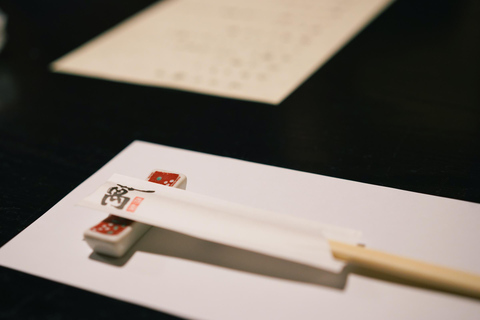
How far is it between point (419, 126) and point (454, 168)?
0.55 ft

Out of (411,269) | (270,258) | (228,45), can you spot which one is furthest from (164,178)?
(228,45)

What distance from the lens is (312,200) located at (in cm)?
69

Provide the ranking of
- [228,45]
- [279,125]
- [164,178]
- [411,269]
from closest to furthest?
1. [411,269]
2. [164,178]
3. [279,125]
4. [228,45]

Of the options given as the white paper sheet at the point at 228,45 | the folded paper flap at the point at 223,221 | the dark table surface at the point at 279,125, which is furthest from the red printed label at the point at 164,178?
the white paper sheet at the point at 228,45

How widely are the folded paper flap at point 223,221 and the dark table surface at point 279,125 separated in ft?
0.39

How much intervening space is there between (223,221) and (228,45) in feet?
3.01

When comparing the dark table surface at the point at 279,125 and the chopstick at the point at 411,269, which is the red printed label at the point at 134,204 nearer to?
the dark table surface at the point at 279,125

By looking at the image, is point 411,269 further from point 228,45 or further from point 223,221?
point 228,45

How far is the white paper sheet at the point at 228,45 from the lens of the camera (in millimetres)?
1170

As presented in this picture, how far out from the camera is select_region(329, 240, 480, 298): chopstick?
49 cm

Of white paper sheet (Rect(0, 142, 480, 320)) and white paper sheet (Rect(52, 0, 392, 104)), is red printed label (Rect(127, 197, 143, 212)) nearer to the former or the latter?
white paper sheet (Rect(0, 142, 480, 320))

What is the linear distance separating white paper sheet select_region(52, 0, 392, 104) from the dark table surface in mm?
52

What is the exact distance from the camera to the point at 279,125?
964 millimetres

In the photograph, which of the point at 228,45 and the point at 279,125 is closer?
the point at 279,125
